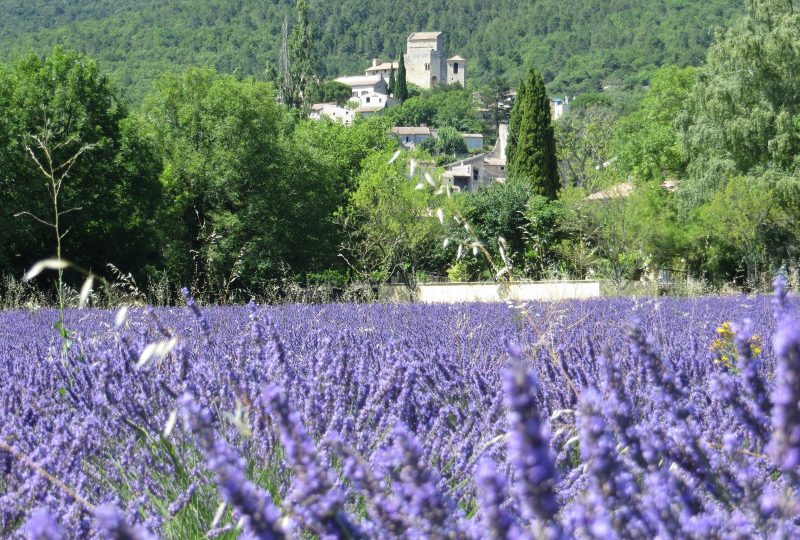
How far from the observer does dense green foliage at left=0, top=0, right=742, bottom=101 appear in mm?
118812

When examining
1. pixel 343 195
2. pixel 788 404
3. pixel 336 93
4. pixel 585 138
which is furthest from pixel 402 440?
pixel 336 93

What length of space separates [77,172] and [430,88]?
138626mm

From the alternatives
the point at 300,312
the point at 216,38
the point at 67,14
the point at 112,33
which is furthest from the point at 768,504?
the point at 67,14

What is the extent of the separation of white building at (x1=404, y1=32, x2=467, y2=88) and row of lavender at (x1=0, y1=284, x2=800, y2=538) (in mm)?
163074

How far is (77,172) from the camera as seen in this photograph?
78.7 feet

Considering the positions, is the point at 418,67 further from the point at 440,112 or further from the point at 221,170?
the point at 221,170

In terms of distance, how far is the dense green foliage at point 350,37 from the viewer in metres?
119

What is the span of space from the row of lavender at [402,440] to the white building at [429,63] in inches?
6420

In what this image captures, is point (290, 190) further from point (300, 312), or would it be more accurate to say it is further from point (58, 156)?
point (300, 312)

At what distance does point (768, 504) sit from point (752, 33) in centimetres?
3235

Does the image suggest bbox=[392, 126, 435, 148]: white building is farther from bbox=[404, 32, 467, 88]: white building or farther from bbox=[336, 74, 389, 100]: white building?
bbox=[404, 32, 467, 88]: white building

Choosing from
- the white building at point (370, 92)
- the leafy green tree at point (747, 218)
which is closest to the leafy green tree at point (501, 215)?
the leafy green tree at point (747, 218)

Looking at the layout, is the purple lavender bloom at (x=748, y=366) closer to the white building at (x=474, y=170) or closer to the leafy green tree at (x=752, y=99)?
the leafy green tree at (x=752, y=99)

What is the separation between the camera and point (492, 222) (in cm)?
3206
